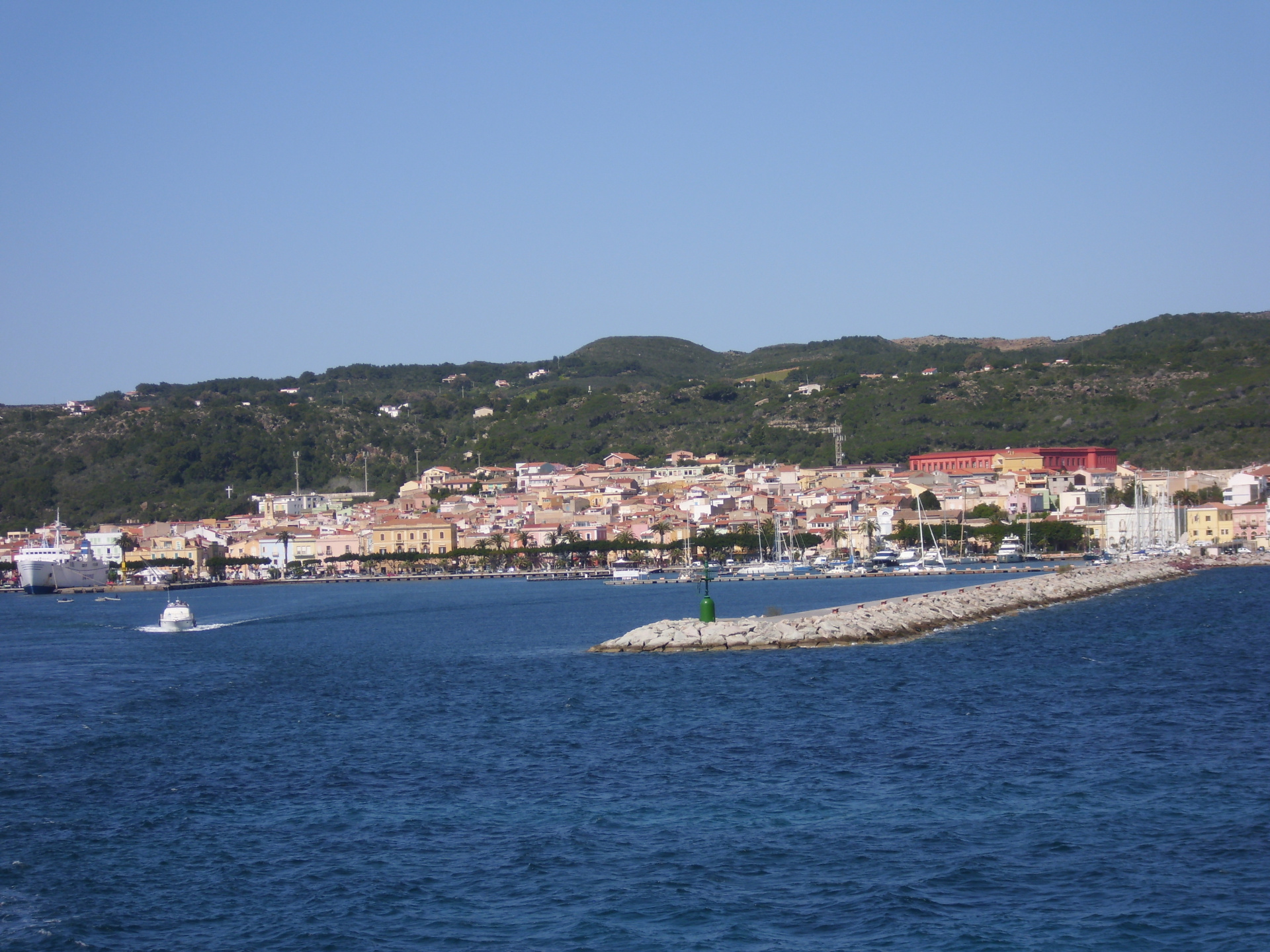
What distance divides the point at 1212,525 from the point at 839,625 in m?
54.4

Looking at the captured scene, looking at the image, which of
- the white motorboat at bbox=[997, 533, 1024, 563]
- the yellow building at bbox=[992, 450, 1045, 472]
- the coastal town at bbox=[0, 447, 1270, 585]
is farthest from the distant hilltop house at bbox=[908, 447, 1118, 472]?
the white motorboat at bbox=[997, 533, 1024, 563]

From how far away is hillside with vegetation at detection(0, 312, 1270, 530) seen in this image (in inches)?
4363

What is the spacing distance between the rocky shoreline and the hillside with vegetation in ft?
213

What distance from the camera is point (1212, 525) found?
77500 millimetres

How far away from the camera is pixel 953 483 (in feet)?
311

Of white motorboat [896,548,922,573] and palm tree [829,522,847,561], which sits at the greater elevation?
palm tree [829,522,847,561]

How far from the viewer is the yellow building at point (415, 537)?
9281 cm

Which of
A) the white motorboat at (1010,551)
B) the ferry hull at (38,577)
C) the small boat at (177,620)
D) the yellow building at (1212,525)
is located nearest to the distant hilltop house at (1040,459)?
the yellow building at (1212,525)

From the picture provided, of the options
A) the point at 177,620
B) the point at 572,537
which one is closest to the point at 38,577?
the point at 572,537

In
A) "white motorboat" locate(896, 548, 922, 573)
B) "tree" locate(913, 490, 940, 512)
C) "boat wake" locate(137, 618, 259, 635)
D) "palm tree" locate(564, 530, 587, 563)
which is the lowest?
"boat wake" locate(137, 618, 259, 635)

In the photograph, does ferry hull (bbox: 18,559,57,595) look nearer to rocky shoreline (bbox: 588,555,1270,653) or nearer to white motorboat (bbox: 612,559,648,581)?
white motorboat (bbox: 612,559,648,581)

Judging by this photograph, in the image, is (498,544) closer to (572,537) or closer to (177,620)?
(572,537)

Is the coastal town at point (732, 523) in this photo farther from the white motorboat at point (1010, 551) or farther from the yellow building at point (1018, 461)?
the white motorboat at point (1010, 551)

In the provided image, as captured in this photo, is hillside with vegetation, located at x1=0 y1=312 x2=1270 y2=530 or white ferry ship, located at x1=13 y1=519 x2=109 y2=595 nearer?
white ferry ship, located at x1=13 y1=519 x2=109 y2=595
